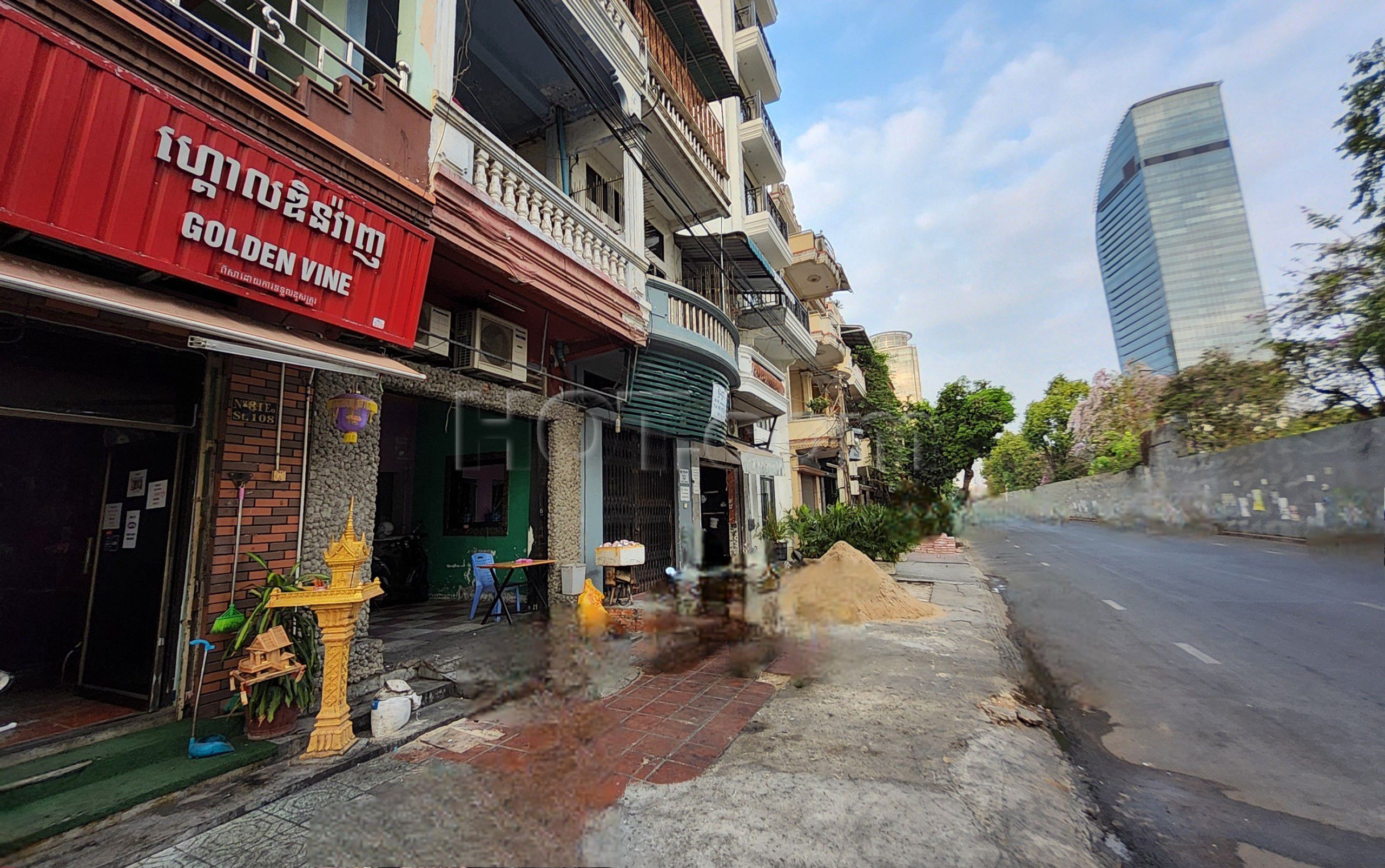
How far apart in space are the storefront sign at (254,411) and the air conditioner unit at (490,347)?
1.62 meters

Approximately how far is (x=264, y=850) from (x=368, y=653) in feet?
6.49

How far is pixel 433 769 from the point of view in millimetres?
2979

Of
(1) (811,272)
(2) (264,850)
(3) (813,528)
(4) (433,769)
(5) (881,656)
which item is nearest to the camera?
(2) (264,850)

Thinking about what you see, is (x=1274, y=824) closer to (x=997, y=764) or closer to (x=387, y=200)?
(x=997, y=764)

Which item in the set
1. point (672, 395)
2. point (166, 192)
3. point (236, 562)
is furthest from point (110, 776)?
point (672, 395)

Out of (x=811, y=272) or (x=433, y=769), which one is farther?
(x=811, y=272)

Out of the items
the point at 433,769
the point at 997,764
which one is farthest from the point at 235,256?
the point at 997,764

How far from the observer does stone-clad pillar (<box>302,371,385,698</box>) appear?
3.90 meters

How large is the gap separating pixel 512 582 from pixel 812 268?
14412 millimetres

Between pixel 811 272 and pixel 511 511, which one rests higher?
pixel 811 272

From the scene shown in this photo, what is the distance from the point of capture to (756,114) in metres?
15.6

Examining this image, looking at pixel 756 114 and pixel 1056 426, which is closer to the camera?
pixel 756 114

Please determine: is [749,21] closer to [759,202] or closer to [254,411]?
[759,202]

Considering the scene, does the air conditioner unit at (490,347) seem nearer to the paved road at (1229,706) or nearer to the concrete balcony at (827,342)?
the paved road at (1229,706)
